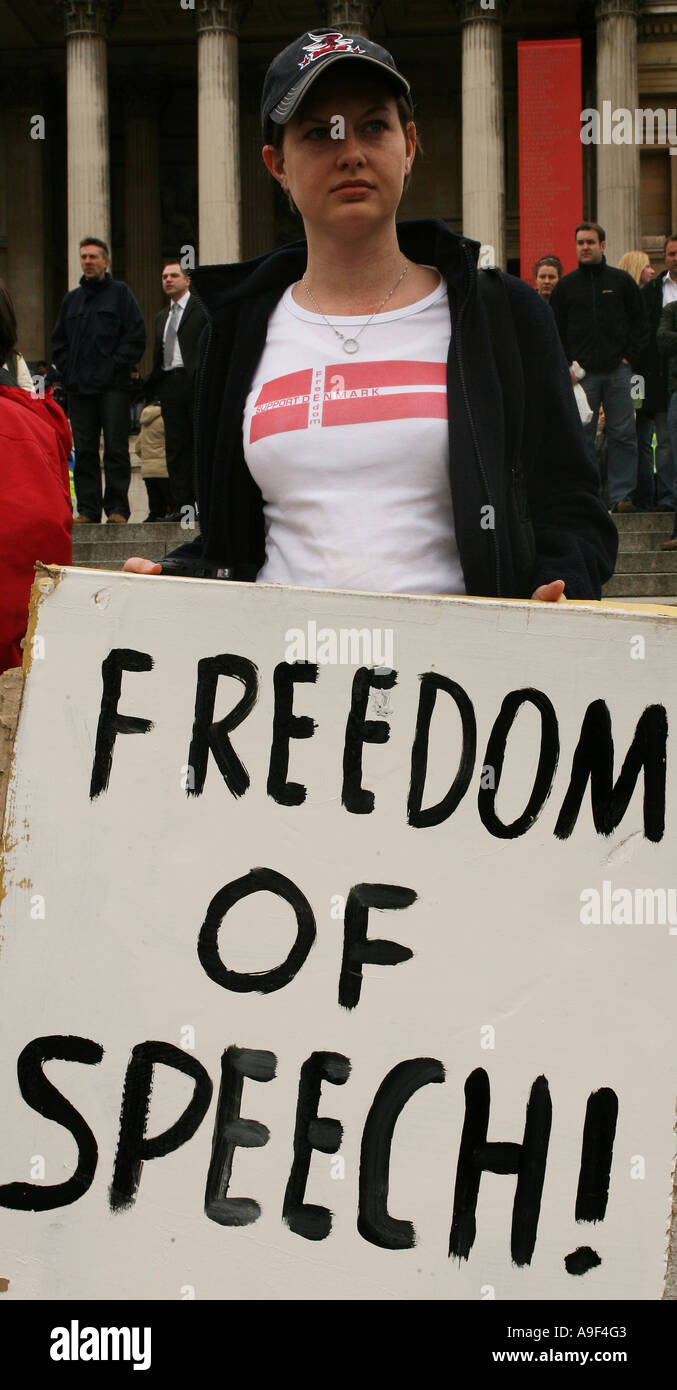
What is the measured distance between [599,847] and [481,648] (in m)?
0.30

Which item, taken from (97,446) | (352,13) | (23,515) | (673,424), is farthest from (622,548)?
(352,13)

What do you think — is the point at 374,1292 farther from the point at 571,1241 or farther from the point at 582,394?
the point at 582,394

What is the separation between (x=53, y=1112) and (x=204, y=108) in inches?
1139

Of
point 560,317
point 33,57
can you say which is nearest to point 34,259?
point 33,57

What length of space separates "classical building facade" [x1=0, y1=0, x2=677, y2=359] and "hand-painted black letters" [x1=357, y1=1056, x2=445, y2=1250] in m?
27.6

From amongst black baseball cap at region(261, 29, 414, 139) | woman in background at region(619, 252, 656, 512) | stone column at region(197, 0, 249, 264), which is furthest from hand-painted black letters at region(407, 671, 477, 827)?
stone column at region(197, 0, 249, 264)

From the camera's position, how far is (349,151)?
2.16m

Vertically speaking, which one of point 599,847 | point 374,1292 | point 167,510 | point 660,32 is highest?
point 660,32

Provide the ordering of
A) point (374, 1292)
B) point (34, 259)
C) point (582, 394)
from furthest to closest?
point (34, 259), point (582, 394), point (374, 1292)

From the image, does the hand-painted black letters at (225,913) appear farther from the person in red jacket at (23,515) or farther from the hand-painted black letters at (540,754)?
the person in red jacket at (23,515)

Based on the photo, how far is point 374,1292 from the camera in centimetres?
186

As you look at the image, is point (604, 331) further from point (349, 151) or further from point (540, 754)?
point (540, 754)

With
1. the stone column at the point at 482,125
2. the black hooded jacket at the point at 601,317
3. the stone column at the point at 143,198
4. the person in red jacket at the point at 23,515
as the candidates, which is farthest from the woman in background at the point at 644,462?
the stone column at the point at 143,198

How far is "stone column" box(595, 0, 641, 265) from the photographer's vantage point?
27.3 meters
